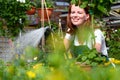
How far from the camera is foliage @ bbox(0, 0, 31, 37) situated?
643 cm

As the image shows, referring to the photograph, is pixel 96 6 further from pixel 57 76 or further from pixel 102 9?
pixel 57 76

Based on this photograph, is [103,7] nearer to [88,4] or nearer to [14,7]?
[88,4]

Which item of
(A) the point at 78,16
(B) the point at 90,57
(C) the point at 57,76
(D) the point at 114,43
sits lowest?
(D) the point at 114,43

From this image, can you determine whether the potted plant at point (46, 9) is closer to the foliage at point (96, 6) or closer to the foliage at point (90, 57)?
the foliage at point (96, 6)

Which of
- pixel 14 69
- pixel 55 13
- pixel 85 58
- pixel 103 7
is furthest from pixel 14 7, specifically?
pixel 14 69

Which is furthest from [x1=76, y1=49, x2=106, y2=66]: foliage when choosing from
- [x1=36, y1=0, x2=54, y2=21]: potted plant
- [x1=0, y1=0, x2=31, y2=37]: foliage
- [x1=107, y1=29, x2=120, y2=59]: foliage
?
[x1=36, y1=0, x2=54, y2=21]: potted plant

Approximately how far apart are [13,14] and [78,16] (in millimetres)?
4013

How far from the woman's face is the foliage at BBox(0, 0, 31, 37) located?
3849 millimetres

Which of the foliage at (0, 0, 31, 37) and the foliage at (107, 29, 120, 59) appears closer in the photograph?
the foliage at (107, 29, 120, 59)

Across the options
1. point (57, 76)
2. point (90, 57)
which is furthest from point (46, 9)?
point (57, 76)

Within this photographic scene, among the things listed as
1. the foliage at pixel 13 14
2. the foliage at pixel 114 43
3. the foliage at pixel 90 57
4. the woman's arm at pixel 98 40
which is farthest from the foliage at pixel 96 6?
the foliage at pixel 13 14

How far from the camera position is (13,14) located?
647cm

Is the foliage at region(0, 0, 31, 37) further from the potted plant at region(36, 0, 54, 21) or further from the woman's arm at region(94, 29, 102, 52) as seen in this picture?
the woman's arm at region(94, 29, 102, 52)

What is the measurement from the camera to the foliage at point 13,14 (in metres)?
6.43
